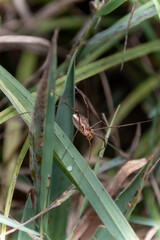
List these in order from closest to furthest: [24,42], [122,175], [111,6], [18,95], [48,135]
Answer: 1. [48,135]
2. [18,95]
3. [111,6]
4. [122,175]
5. [24,42]

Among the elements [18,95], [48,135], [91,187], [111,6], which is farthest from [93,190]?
[111,6]

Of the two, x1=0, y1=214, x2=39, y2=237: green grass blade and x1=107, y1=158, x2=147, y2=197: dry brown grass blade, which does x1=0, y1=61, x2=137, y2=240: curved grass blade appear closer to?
x1=0, y1=214, x2=39, y2=237: green grass blade

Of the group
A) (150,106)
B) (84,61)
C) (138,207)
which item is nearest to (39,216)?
(138,207)

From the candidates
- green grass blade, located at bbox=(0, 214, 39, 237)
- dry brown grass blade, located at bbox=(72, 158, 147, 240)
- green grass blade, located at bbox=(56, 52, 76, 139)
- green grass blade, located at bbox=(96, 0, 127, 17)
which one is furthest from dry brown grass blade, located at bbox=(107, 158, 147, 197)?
green grass blade, located at bbox=(96, 0, 127, 17)

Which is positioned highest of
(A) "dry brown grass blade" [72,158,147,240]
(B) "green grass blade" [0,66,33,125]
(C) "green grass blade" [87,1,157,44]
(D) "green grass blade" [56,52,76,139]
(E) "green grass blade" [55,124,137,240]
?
(B) "green grass blade" [0,66,33,125]

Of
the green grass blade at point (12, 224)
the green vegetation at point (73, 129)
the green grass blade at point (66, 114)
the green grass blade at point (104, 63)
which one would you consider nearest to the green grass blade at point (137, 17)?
the green vegetation at point (73, 129)

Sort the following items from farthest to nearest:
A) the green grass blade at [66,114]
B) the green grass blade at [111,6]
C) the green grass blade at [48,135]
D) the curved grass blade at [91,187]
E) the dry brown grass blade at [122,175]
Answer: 1. the dry brown grass blade at [122,175]
2. the green grass blade at [111,6]
3. the green grass blade at [66,114]
4. the curved grass blade at [91,187]
5. the green grass blade at [48,135]

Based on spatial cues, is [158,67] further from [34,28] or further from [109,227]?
[109,227]

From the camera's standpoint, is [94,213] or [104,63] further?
[104,63]

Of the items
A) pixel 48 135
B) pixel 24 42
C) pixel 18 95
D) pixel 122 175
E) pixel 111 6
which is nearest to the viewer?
pixel 48 135

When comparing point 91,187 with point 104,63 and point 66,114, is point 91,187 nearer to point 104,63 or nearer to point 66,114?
point 66,114

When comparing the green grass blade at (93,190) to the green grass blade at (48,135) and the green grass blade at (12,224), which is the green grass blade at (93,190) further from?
the green grass blade at (12,224)
